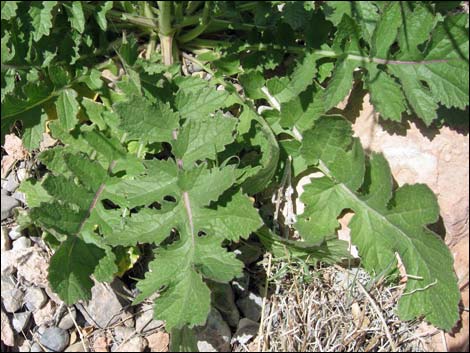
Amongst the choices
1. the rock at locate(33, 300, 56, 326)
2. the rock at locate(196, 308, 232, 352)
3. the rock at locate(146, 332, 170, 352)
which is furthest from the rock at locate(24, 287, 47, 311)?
the rock at locate(196, 308, 232, 352)

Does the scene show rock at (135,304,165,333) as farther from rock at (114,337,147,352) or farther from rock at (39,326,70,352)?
rock at (39,326,70,352)

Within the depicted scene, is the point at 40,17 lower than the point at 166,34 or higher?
higher

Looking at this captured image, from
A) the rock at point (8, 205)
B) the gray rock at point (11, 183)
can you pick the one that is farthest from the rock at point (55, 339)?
the gray rock at point (11, 183)

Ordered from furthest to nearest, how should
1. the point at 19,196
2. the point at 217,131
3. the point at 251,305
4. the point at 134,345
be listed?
the point at 19,196 → the point at 251,305 → the point at 134,345 → the point at 217,131

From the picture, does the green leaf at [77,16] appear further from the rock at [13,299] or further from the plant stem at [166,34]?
the rock at [13,299]

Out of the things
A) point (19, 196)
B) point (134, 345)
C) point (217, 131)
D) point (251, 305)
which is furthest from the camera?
point (19, 196)

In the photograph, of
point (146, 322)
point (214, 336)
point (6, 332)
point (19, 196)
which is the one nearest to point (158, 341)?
point (146, 322)

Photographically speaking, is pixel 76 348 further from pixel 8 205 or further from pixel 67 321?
pixel 8 205

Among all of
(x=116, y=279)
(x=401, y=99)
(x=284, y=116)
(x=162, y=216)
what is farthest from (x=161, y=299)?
(x=401, y=99)
